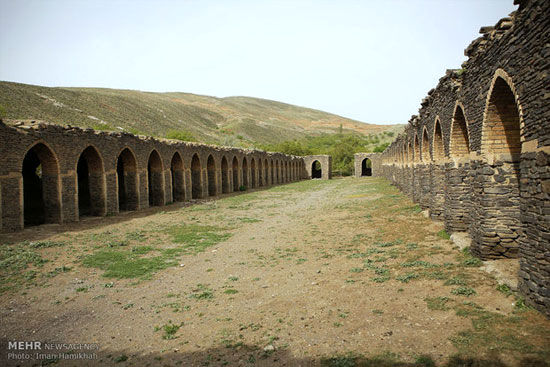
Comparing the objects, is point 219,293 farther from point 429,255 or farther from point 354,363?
point 429,255

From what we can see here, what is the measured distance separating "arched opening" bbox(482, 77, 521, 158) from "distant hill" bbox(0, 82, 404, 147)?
1580 cm

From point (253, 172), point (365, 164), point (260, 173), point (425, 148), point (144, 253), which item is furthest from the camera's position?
point (365, 164)

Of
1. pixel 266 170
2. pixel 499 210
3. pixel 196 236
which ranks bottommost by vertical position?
pixel 196 236

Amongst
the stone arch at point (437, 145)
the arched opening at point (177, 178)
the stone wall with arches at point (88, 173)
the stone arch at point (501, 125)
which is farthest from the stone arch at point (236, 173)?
the stone arch at point (501, 125)

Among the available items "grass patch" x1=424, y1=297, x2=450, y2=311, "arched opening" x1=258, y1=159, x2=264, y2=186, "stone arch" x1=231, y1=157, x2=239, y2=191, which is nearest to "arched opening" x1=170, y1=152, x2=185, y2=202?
"stone arch" x1=231, y1=157, x2=239, y2=191

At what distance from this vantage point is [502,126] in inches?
279

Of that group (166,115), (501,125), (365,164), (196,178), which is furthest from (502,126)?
(166,115)

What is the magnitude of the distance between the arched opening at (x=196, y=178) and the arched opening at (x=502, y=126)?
857 inches

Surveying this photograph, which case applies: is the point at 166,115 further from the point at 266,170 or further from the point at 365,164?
the point at 365,164

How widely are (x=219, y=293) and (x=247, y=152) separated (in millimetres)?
29251

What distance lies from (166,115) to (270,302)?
7474cm

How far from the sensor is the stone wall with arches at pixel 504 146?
15.8 feet

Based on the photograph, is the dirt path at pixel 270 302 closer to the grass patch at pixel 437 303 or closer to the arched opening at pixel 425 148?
the grass patch at pixel 437 303

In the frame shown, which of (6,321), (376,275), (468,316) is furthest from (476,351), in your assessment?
(6,321)
